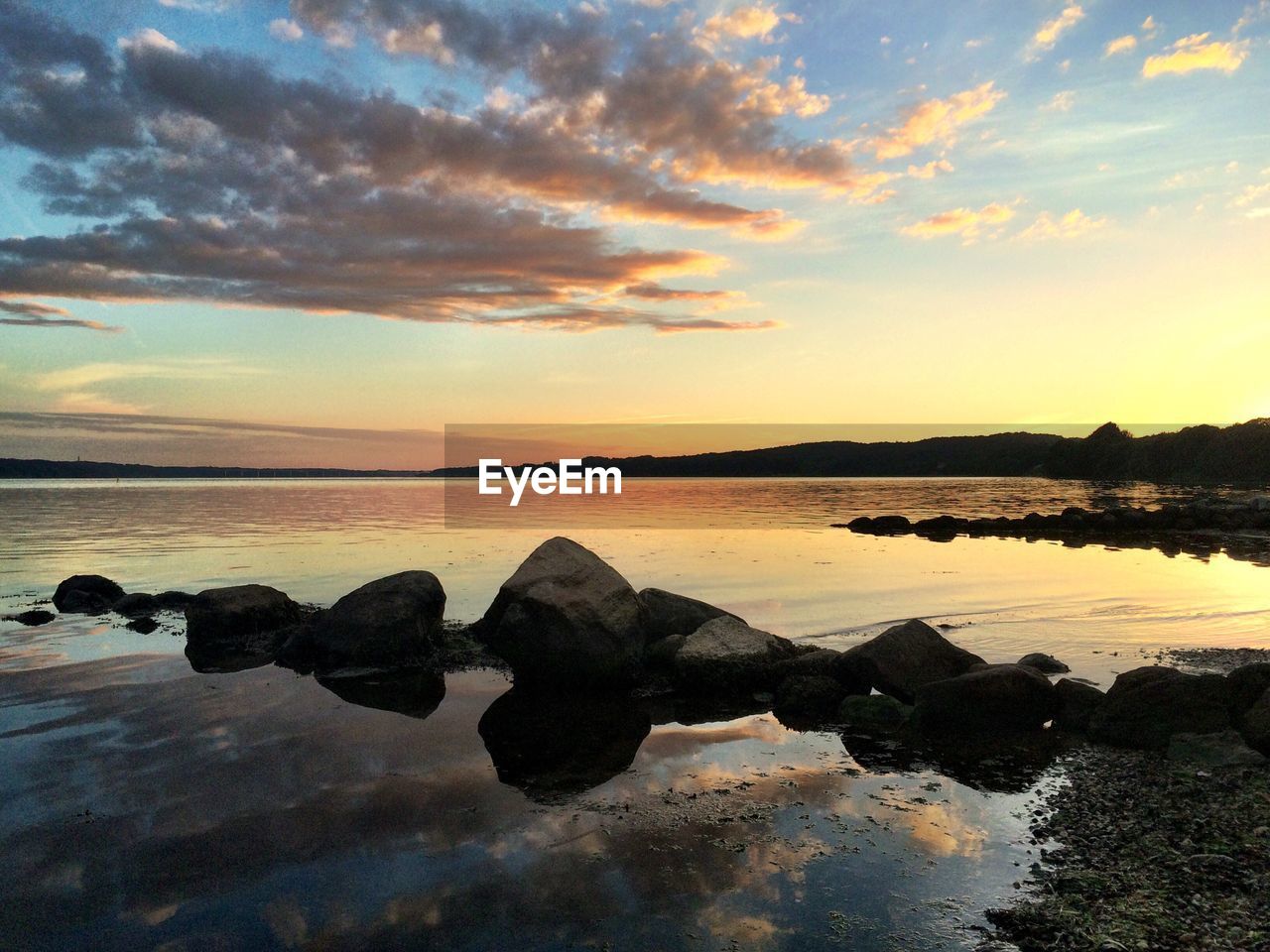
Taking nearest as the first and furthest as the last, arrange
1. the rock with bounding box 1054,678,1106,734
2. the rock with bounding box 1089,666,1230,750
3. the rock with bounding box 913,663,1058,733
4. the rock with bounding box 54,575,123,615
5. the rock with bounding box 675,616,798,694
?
1. the rock with bounding box 1089,666,1230,750
2. the rock with bounding box 1054,678,1106,734
3. the rock with bounding box 913,663,1058,733
4. the rock with bounding box 675,616,798,694
5. the rock with bounding box 54,575,123,615

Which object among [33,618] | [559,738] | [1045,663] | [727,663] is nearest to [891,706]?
[727,663]

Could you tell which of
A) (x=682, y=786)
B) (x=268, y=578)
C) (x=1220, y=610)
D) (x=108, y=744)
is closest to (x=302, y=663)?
(x=108, y=744)

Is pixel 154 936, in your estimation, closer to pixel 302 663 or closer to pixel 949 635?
pixel 302 663

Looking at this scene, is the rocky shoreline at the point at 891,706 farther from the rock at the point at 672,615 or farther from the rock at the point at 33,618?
the rock at the point at 33,618

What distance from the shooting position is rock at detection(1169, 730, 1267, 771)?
8.83m

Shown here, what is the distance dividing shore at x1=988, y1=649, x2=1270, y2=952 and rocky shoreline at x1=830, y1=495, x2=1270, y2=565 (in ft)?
112

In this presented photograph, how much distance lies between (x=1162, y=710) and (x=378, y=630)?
12.7 metres

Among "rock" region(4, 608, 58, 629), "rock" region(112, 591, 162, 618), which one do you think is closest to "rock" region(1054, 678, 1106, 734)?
"rock" region(112, 591, 162, 618)

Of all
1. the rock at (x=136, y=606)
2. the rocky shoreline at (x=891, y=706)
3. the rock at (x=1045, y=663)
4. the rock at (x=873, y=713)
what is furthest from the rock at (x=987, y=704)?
the rock at (x=136, y=606)

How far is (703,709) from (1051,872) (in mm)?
6030

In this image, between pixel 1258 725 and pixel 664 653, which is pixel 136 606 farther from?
pixel 1258 725

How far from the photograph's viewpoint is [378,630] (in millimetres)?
14688

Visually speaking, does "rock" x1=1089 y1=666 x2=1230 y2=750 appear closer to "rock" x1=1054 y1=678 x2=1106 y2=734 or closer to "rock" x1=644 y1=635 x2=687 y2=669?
"rock" x1=1054 y1=678 x2=1106 y2=734

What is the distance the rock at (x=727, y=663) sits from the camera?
42.2ft
